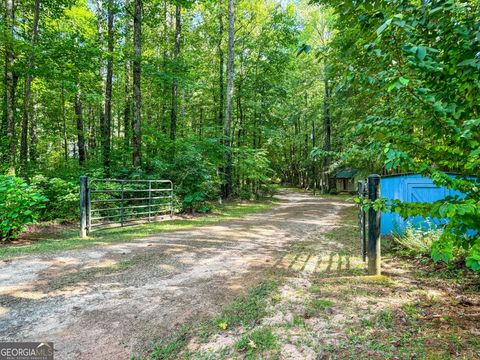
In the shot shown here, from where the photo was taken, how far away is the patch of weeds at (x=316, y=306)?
9.28 feet

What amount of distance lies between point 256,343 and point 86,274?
108 inches

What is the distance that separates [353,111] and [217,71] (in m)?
13.6

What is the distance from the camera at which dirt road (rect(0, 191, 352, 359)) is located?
2.44m

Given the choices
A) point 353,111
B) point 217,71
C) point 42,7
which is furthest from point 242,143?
point 42,7

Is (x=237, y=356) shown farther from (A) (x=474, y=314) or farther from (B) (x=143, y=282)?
(A) (x=474, y=314)

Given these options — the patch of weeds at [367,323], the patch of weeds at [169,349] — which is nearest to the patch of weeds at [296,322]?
the patch of weeds at [367,323]

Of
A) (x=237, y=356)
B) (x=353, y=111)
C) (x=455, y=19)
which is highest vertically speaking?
(x=353, y=111)

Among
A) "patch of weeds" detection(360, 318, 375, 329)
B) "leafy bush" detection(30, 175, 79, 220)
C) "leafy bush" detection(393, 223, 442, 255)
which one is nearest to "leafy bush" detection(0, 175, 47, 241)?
"leafy bush" detection(30, 175, 79, 220)

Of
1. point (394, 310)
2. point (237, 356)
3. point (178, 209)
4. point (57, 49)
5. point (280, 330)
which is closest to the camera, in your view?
point (237, 356)

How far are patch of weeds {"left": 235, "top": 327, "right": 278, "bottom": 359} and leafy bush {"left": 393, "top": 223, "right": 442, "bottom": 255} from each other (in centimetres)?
343

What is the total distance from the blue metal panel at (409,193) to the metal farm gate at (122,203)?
21.1ft

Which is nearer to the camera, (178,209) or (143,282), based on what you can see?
(143,282)

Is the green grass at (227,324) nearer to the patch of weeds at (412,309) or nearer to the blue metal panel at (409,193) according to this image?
the patch of weeds at (412,309)

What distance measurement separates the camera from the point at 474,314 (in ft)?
8.80
